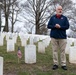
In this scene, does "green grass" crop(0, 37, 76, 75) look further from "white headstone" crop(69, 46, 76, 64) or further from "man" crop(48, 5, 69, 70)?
"man" crop(48, 5, 69, 70)

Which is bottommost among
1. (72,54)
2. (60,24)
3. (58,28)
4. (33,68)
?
(33,68)

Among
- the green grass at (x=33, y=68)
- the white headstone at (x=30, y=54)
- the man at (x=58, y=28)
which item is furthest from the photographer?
the white headstone at (x=30, y=54)

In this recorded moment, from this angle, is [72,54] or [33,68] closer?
[33,68]

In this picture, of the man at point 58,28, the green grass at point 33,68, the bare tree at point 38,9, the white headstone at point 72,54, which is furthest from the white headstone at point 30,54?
the bare tree at point 38,9

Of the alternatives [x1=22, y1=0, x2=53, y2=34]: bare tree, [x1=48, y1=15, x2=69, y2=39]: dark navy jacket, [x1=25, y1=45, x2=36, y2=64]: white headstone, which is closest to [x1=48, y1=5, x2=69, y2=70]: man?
[x1=48, y1=15, x2=69, y2=39]: dark navy jacket

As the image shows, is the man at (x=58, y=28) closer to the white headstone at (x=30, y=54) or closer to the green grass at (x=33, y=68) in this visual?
the green grass at (x=33, y=68)

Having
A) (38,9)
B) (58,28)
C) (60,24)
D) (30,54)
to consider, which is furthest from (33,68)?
(38,9)

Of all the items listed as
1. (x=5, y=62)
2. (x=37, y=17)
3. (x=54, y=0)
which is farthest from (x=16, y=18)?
(x=5, y=62)

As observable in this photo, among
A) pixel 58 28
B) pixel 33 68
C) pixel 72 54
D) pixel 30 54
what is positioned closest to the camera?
pixel 58 28

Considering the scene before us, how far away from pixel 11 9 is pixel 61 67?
31.2 metres

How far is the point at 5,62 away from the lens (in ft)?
28.8

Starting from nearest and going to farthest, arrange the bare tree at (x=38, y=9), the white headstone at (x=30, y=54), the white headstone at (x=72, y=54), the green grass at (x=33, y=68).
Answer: the green grass at (x=33, y=68)
the white headstone at (x=30, y=54)
the white headstone at (x=72, y=54)
the bare tree at (x=38, y=9)

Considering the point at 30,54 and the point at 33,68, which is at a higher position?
Answer: the point at 30,54

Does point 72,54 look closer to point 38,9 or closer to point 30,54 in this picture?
point 30,54
